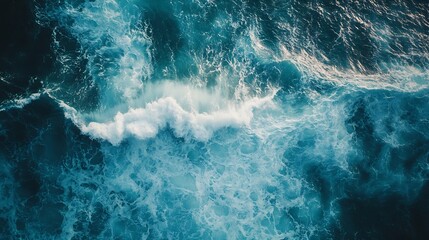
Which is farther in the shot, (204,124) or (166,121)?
(204,124)

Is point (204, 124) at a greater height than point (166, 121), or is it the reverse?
point (166, 121)

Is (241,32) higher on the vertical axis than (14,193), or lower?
higher

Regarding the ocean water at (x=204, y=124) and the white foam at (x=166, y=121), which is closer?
the ocean water at (x=204, y=124)

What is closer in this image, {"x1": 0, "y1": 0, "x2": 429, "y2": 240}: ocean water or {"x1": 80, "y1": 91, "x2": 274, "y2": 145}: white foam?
{"x1": 0, "y1": 0, "x2": 429, "y2": 240}: ocean water

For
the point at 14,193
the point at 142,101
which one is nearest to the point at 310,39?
the point at 142,101

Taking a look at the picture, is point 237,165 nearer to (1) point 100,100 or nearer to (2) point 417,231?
(1) point 100,100

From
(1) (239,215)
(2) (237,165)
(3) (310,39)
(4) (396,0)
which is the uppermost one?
(4) (396,0)

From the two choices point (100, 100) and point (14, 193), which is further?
point (100, 100)

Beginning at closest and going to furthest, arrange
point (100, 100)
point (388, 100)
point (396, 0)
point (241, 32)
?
point (100, 100), point (388, 100), point (241, 32), point (396, 0)
